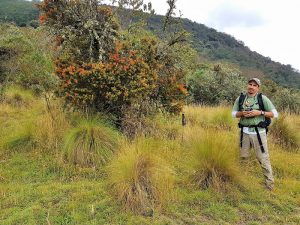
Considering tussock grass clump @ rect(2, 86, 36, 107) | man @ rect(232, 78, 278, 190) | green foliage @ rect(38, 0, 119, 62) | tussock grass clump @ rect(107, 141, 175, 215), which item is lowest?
tussock grass clump @ rect(107, 141, 175, 215)

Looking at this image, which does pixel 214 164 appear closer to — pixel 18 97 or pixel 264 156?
pixel 264 156

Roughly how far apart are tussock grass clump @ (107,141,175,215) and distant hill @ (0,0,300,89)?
1937 inches

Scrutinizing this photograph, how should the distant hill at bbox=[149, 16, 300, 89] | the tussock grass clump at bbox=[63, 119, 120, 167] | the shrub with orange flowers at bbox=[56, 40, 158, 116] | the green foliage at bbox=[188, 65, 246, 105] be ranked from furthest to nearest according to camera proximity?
the distant hill at bbox=[149, 16, 300, 89], the green foliage at bbox=[188, 65, 246, 105], the shrub with orange flowers at bbox=[56, 40, 158, 116], the tussock grass clump at bbox=[63, 119, 120, 167]

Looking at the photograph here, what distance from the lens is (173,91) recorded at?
9.04m

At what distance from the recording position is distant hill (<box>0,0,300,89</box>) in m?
59.4

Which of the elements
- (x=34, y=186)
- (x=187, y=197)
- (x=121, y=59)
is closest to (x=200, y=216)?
(x=187, y=197)

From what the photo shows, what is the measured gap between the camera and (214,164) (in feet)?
21.1

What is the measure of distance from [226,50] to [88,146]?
73151 mm

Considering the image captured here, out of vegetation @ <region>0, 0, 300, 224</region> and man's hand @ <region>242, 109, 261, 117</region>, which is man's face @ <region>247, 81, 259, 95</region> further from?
vegetation @ <region>0, 0, 300, 224</region>

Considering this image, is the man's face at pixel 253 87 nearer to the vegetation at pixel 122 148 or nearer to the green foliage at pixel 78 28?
the vegetation at pixel 122 148

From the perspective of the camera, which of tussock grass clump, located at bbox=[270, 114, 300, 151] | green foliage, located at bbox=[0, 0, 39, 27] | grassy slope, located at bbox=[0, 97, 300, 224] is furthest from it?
green foliage, located at bbox=[0, 0, 39, 27]

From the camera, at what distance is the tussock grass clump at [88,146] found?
7059mm

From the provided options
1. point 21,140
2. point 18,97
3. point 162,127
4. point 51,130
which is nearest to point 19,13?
point 18,97

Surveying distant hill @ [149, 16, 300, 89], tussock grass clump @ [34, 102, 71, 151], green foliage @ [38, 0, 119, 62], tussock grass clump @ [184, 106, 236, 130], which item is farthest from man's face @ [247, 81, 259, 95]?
distant hill @ [149, 16, 300, 89]
